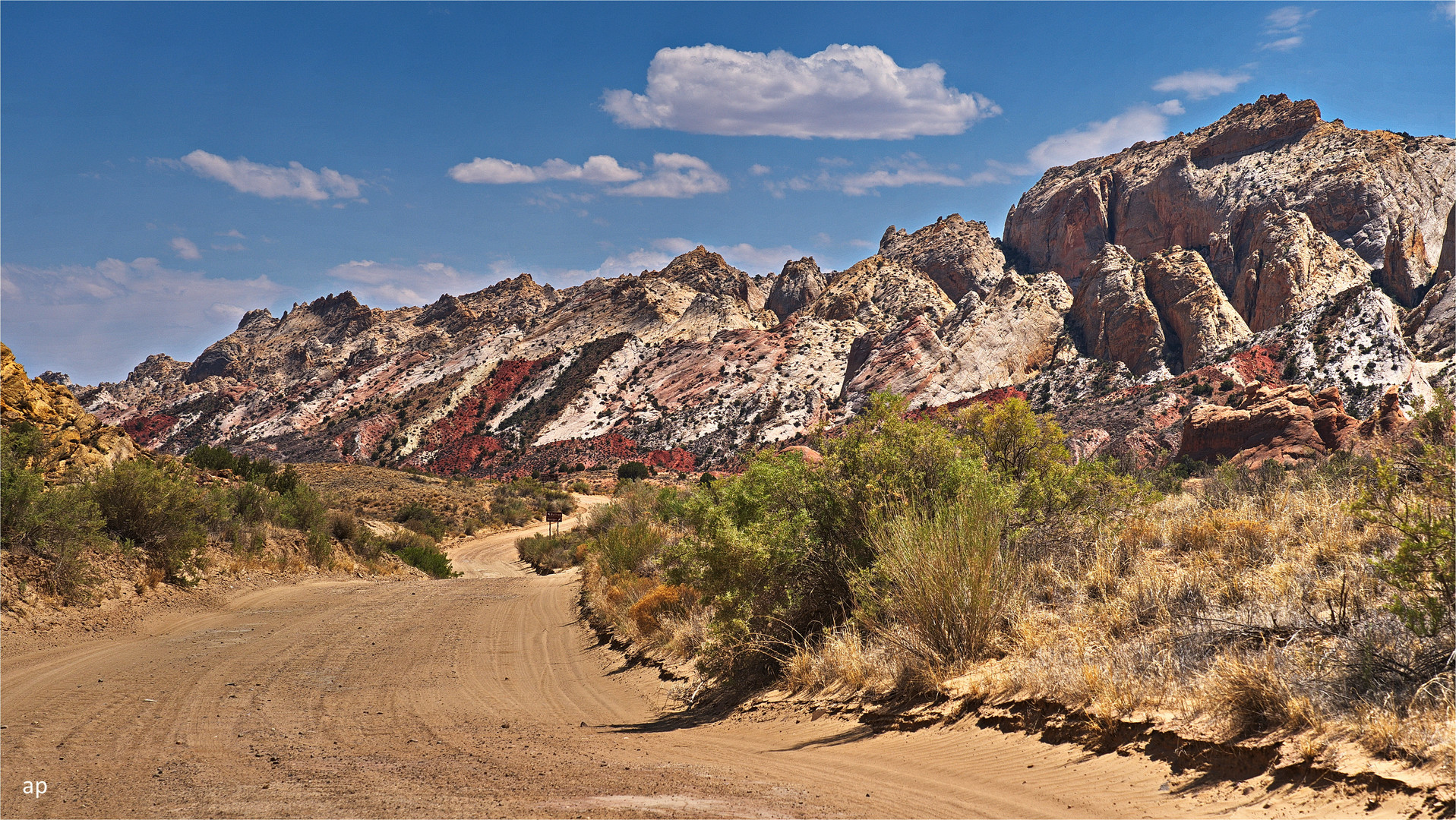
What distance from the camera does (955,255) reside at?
11781cm

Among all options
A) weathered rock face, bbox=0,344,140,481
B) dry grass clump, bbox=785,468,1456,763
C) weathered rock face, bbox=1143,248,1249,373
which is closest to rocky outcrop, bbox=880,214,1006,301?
weathered rock face, bbox=1143,248,1249,373

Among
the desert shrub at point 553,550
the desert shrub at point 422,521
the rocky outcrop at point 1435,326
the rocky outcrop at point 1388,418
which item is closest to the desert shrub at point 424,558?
the desert shrub at point 553,550

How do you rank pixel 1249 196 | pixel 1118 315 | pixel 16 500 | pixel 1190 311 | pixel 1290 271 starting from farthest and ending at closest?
pixel 1249 196, pixel 1118 315, pixel 1290 271, pixel 1190 311, pixel 16 500

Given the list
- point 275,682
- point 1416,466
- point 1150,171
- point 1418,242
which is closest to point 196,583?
point 275,682

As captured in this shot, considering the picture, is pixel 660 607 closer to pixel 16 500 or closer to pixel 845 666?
pixel 845 666

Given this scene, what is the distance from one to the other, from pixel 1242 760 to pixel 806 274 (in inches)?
4789

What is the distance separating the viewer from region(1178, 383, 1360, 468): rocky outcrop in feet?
126

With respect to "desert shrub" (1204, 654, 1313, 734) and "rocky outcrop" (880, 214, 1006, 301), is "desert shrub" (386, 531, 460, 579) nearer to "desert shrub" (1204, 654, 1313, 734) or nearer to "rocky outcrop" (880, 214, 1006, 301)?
"desert shrub" (1204, 654, 1313, 734)

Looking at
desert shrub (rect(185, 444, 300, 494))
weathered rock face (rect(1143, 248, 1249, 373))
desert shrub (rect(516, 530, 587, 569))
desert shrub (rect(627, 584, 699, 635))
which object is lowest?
desert shrub (rect(516, 530, 587, 569))

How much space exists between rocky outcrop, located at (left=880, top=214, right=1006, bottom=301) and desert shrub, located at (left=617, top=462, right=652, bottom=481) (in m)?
57.3

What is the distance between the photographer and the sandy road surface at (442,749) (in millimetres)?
4715

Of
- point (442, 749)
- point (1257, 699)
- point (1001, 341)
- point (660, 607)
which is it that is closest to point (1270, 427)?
point (1001, 341)

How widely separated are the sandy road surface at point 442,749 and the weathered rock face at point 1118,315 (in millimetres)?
72991

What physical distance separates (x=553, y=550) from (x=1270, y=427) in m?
35.6
